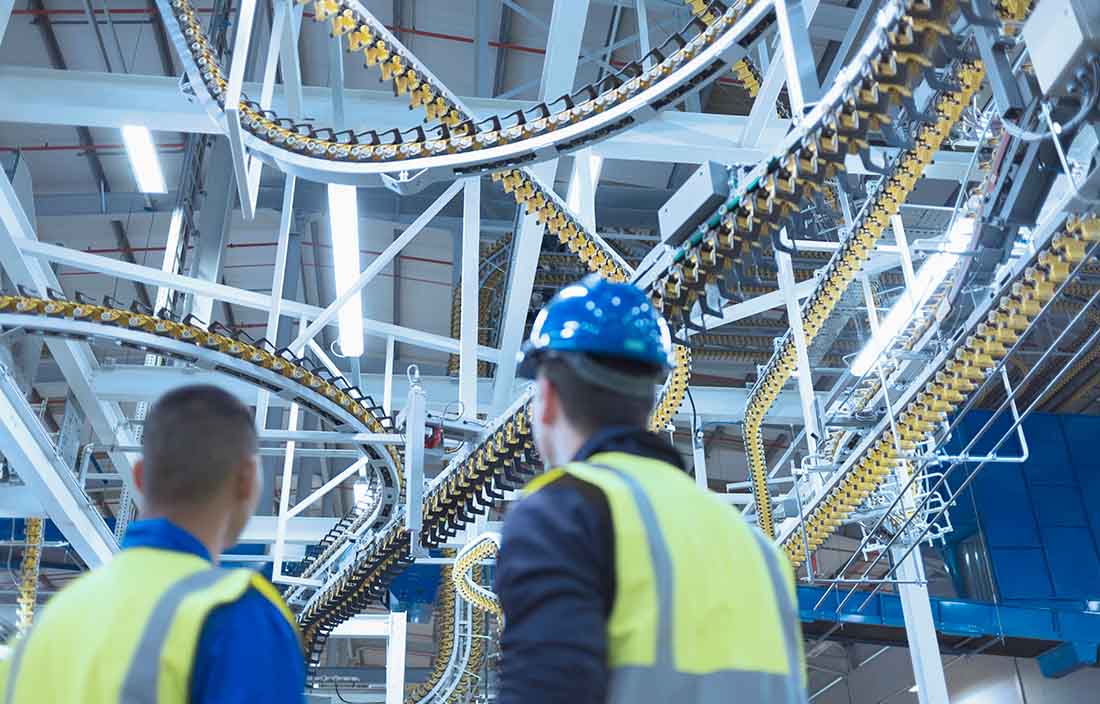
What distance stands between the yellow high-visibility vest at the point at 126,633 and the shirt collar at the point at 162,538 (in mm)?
23

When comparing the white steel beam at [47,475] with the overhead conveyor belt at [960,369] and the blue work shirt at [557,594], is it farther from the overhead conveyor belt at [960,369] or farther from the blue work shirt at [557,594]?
the blue work shirt at [557,594]

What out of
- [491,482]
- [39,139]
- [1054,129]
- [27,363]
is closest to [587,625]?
[1054,129]

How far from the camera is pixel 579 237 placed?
29.0 feet

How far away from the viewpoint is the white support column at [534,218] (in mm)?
9125

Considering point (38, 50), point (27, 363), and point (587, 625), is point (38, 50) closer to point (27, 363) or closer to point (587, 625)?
point (27, 363)

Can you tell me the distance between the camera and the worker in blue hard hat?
1.44 m

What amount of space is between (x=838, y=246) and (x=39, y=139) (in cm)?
1154

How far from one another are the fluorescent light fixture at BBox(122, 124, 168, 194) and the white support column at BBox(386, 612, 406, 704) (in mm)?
6715

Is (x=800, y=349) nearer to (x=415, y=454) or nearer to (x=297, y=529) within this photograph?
(x=415, y=454)

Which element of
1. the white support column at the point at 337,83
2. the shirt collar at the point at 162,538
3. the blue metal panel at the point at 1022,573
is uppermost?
the white support column at the point at 337,83

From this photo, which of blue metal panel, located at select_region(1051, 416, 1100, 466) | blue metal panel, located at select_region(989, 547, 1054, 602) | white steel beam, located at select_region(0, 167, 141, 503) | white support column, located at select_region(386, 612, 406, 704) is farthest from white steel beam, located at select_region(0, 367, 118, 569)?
blue metal panel, located at select_region(1051, 416, 1100, 466)

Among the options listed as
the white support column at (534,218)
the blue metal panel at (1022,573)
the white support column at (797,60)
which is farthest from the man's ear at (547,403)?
the blue metal panel at (1022,573)

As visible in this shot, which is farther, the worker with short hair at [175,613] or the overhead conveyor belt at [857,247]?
the overhead conveyor belt at [857,247]

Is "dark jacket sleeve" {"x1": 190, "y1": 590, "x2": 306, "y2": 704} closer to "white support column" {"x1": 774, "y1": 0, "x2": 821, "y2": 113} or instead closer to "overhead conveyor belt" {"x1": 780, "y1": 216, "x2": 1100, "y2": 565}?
"white support column" {"x1": 774, "y1": 0, "x2": 821, "y2": 113}
